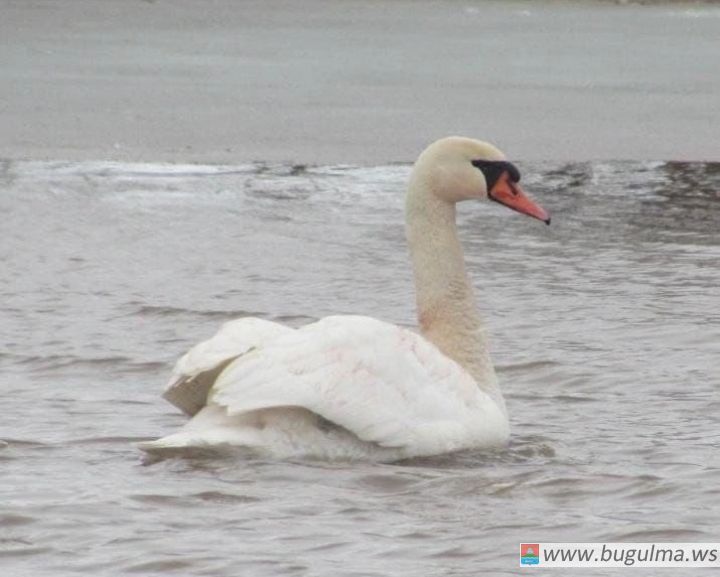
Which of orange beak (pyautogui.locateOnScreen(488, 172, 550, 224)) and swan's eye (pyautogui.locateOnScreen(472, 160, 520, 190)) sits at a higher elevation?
swan's eye (pyautogui.locateOnScreen(472, 160, 520, 190))

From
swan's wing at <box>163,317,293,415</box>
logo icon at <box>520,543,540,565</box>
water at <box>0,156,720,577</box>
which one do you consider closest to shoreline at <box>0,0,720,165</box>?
water at <box>0,156,720,577</box>

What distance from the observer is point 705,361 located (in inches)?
306

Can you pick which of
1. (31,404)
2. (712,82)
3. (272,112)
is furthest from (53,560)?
(712,82)

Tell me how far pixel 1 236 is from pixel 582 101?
563 centimetres

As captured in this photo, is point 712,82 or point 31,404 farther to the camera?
point 712,82

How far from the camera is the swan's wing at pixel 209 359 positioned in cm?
621

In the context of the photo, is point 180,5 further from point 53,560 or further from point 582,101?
point 53,560

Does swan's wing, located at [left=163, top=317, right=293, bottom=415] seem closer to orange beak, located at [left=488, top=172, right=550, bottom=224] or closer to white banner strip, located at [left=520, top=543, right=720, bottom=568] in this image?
orange beak, located at [left=488, top=172, right=550, bottom=224]

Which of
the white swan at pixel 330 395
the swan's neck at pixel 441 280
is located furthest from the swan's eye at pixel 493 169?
the white swan at pixel 330 395

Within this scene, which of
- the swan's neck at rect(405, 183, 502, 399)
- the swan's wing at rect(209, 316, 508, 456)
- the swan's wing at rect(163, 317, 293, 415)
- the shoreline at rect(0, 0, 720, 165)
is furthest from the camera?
the shoreline at rect(0, 0, 720, 165)

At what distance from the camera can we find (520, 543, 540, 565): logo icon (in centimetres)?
530

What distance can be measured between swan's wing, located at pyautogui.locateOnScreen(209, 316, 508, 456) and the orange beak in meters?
0.73

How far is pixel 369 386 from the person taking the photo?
617 centimetres

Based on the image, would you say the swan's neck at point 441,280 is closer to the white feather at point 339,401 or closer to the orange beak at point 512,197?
the orange beak at point 512,197
